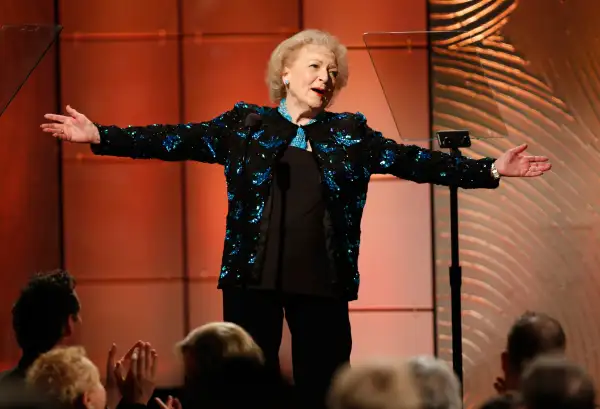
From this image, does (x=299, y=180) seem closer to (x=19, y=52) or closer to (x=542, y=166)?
(x=542, y=166)

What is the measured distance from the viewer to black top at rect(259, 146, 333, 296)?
3102mm

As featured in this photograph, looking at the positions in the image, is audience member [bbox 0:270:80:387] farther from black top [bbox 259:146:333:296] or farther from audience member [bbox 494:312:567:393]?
audience member [bbox 494:312:567:393]

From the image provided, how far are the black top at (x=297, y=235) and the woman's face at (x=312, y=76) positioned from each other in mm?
217

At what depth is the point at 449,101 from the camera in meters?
3.89

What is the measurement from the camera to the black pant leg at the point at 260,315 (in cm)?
312

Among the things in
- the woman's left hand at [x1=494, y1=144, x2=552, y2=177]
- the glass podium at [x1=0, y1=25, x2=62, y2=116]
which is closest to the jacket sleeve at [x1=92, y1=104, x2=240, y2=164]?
the glass podium at [x1=0, y1=25, x2=62, y2=116]

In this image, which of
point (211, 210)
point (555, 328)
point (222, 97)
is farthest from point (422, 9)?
point (555, 328)

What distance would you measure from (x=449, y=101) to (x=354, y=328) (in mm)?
1329

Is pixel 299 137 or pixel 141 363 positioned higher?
pixel 299 137

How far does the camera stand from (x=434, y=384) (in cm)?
214

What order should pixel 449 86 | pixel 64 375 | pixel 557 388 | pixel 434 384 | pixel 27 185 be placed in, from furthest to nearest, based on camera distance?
pixel 27 185, pixel 449 86, pixel 64 375, pixel 434 384, pixel 557 388

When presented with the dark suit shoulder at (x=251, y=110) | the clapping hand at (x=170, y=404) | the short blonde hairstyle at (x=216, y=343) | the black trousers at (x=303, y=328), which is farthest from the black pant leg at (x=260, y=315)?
the short blonde hairstyle at (x=216, y=343)

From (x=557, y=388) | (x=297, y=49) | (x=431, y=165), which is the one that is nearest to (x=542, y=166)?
(x=431, y=165)

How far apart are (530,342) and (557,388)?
856mm
